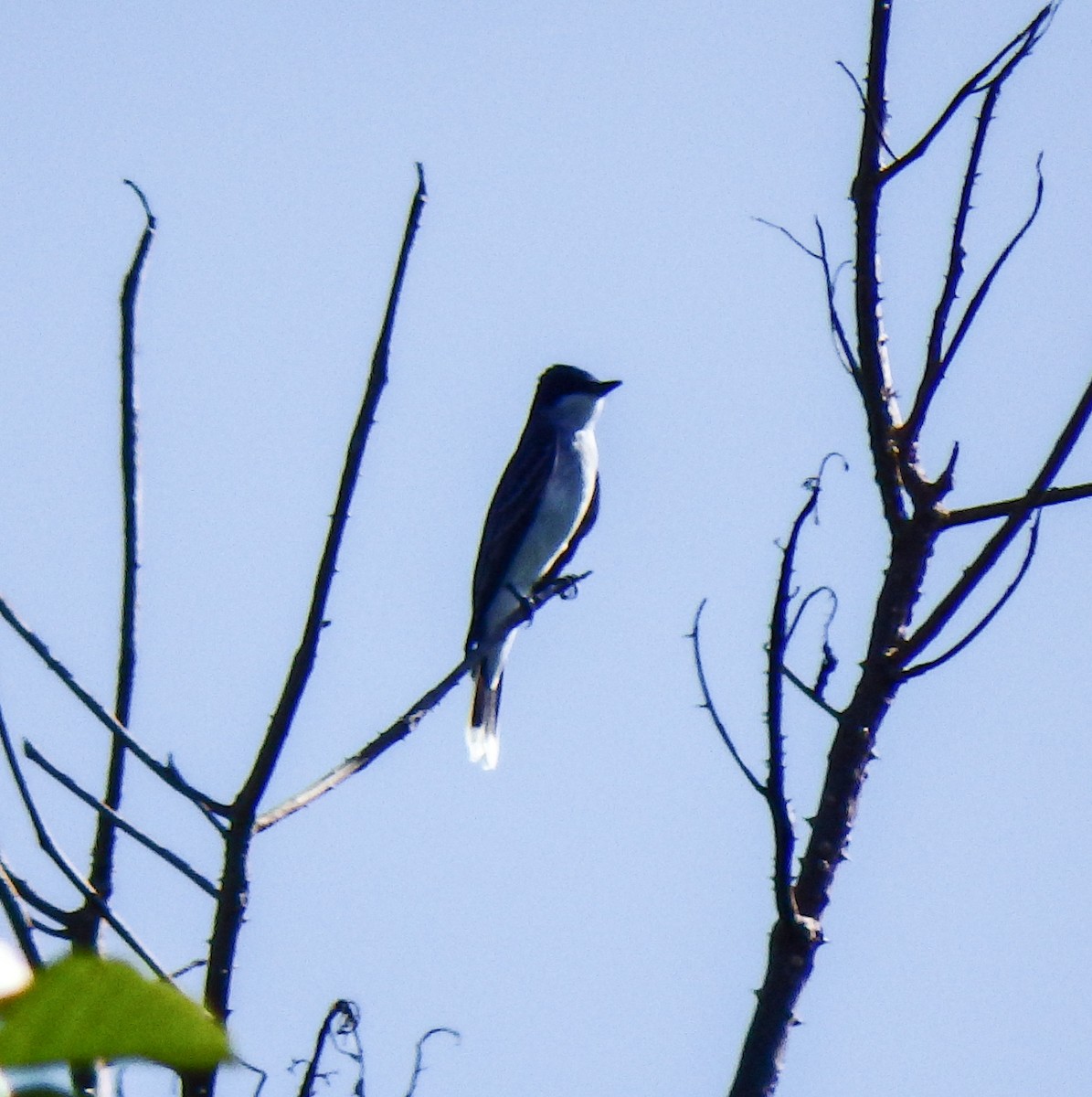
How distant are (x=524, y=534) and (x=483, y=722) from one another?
3.64 ft

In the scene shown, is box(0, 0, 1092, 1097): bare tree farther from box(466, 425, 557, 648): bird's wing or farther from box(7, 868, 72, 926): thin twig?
box(466, 425, 557, 648): bird's wing

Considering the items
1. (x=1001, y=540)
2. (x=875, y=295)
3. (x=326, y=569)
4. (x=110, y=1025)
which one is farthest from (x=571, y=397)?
(x=110, y=1025)

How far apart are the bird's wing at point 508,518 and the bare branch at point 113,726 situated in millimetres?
6909

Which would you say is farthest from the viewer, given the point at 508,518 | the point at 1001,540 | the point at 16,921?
the point at 508,518

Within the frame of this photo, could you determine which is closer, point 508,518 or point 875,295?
point 875,295

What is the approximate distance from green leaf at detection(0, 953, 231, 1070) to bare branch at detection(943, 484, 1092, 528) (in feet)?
6.92

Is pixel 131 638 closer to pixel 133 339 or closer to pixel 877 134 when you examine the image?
pixel 133 339

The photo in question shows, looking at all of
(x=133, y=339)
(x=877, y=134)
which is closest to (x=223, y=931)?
(x=133, y=339)

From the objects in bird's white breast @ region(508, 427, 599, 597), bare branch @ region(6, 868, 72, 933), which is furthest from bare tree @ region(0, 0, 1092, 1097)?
bird's white breast @ region(508, 427, 599, 597)

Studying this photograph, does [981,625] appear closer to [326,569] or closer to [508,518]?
[326,569]

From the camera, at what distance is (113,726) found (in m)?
2.21

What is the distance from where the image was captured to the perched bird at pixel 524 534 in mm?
9156

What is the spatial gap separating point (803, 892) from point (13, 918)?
117 cm

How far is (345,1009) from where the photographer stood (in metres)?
3.07
